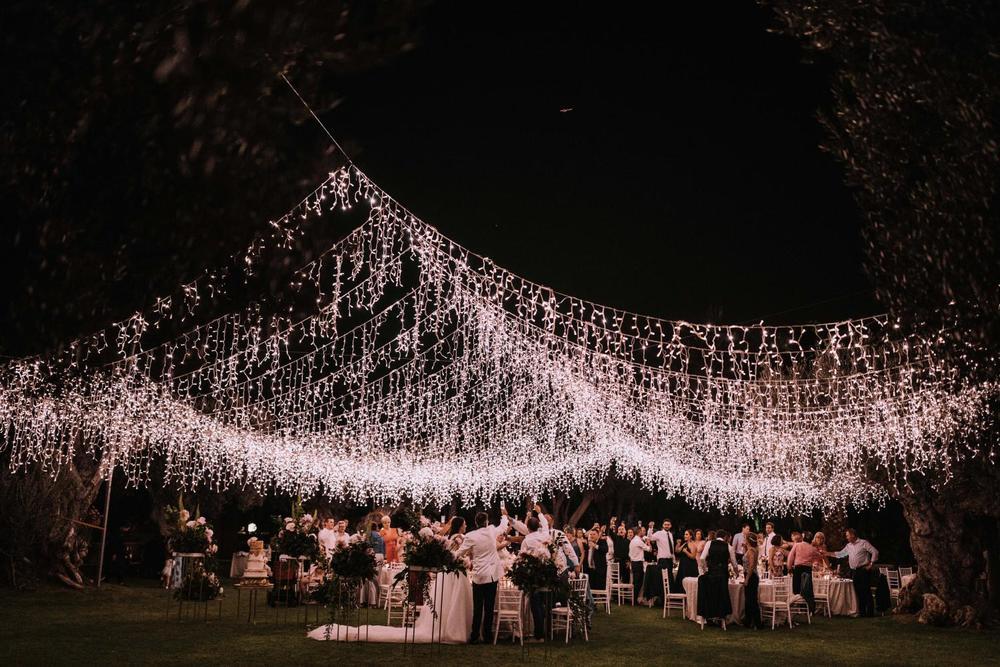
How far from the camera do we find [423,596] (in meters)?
10.2

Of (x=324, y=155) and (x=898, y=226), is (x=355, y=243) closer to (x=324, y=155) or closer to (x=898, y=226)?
(x=324, y=155)

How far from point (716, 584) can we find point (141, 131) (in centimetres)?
1012

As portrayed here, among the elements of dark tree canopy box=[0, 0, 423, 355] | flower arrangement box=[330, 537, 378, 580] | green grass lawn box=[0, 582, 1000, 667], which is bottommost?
green grass lawn box=[0, 582, 1000, 667]

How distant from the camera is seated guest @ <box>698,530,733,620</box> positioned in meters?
11.7

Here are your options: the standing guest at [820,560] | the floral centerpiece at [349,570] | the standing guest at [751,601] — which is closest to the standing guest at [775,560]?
the standing guest at [820,560]

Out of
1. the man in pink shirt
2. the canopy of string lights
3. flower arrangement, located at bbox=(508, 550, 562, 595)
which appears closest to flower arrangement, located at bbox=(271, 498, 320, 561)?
the canopy of string lights

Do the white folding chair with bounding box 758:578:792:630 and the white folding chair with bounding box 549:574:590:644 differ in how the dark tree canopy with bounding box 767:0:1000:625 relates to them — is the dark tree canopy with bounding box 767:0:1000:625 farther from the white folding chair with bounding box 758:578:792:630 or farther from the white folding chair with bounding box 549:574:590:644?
the white folding chair with bounding box 758:578:792:630

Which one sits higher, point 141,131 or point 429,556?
point 141,131

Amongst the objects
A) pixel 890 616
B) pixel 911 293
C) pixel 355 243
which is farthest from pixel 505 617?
pixel 890 616

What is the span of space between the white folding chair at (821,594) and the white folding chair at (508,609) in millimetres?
6707

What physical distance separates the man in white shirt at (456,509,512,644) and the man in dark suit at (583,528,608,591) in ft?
19.5

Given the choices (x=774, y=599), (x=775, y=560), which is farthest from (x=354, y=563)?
(x=775, y=560)

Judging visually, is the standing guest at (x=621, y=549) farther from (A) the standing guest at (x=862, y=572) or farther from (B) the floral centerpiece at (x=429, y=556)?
(B) the floral centerpiece at (x=429, y=556)

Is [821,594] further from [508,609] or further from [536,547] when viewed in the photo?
[536,547]
